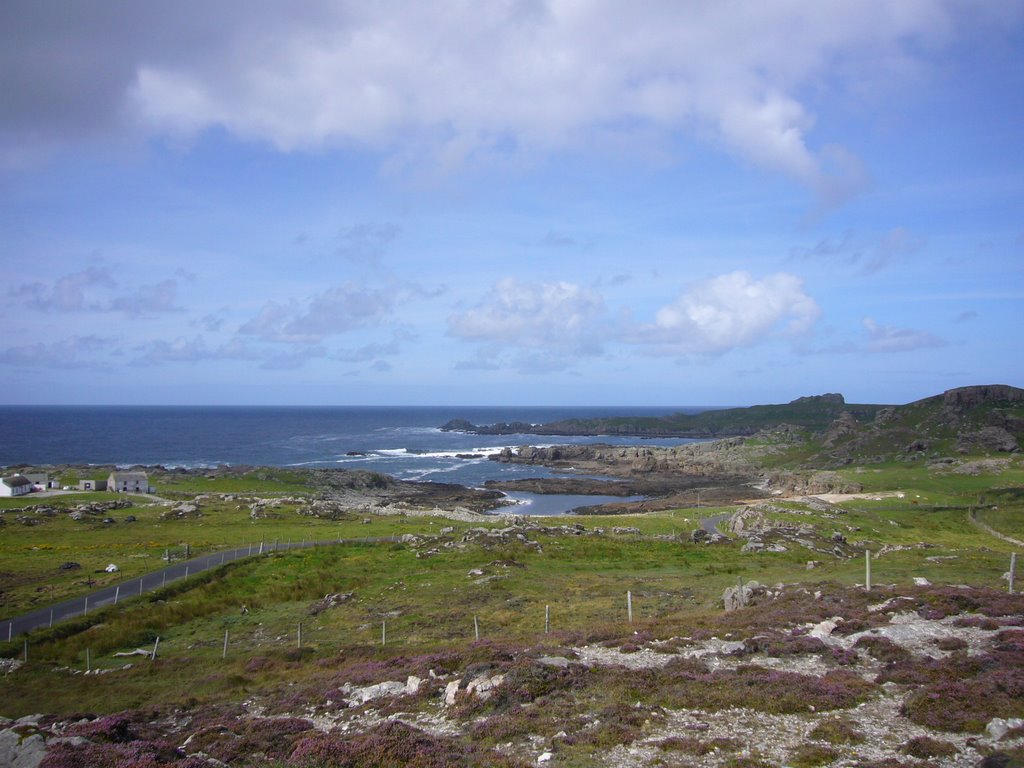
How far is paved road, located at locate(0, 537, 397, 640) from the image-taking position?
36.9m

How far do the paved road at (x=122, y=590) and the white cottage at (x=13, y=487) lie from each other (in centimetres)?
6351

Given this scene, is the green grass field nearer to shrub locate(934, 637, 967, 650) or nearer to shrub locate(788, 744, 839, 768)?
shrub locate(934, 637, 967, 650)

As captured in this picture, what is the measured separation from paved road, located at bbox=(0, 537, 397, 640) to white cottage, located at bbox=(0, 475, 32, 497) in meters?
63.5

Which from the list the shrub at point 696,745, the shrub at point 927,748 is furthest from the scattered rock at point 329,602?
the shrub at point 927,748

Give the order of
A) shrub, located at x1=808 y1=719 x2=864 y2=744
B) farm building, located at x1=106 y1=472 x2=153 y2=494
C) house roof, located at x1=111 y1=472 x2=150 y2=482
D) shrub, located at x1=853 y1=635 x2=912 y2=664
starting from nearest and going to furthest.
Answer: shrub, located at x1=808 y1=719 x2=864 y2=744 < shrub, located at x1=853 y1=635 x2=912 y2=664 < farm building, located at x1=106 y1=472 x2=153 y2=494 < house roof, located at x1=111 y1=472 x2=150 y2=482

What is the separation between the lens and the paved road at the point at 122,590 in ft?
121

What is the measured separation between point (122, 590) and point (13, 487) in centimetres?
7512

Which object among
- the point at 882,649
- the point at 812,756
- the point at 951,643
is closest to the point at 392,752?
the point at 812,756

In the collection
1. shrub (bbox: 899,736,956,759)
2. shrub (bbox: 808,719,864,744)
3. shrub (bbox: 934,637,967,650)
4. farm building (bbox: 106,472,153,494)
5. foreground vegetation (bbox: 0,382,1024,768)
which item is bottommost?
farm building (bbox: 106,472,153,494)

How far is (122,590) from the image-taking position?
147ft

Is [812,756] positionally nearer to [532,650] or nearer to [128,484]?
[532,650]

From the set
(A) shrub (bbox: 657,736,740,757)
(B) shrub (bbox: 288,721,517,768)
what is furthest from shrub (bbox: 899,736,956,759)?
(B) shrub (bbox: 288,721,517,768)

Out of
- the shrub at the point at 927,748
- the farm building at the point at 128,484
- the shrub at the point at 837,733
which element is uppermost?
the shrub at the point at 927,748

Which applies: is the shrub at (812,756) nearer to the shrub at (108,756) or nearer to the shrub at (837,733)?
the shrub at (837,733)
